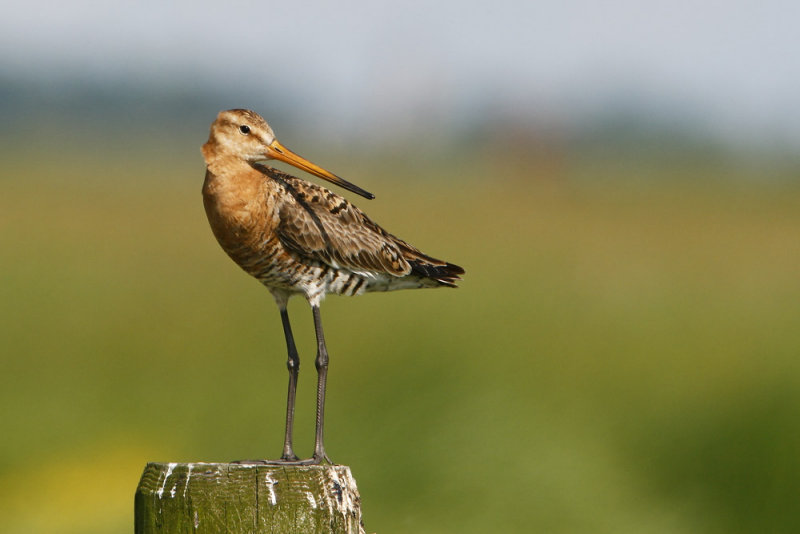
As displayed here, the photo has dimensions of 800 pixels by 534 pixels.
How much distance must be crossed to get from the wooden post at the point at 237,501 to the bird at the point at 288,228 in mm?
1688

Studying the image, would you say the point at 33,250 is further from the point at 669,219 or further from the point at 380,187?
the point at 669,219

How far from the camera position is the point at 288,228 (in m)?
5.98

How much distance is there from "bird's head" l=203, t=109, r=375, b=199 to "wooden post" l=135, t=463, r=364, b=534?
2.23 metres

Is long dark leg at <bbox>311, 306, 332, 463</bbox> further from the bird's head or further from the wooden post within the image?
the wooden post

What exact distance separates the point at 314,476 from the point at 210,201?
221cm

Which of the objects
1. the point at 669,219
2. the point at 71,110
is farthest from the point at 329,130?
the point at 669,219

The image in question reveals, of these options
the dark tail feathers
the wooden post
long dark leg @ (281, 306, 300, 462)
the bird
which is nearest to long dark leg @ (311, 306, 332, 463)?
the bird

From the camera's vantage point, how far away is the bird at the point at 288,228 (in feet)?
19.2

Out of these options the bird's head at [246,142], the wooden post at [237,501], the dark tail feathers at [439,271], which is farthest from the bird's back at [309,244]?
the wooden post at [237,501]

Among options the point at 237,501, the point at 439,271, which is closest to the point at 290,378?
the point at 439,271

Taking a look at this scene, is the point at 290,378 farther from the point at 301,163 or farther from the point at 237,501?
the point at 237,501

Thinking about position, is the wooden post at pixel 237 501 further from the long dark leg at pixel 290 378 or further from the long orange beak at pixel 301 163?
the long orange beak at pixel 301 163

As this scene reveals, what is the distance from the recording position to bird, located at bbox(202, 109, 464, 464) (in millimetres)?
5840

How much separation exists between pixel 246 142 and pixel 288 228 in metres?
0.45
